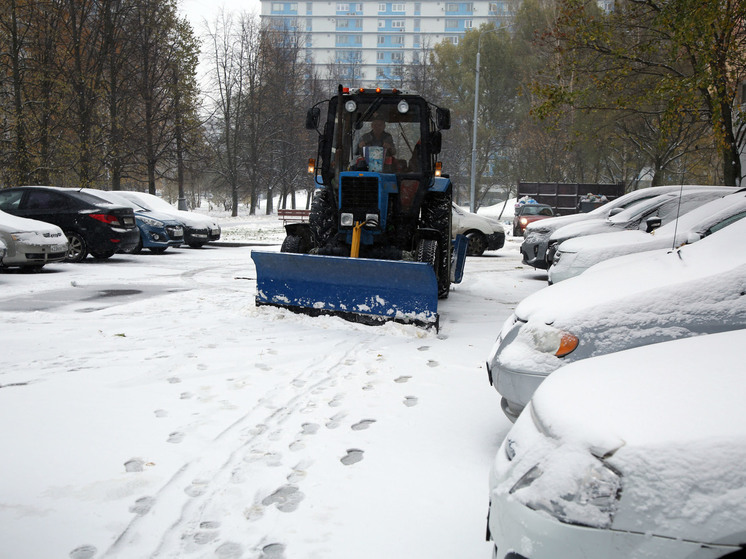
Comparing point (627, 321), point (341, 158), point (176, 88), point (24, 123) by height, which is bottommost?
point (627, 321)

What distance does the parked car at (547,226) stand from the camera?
1283 cm

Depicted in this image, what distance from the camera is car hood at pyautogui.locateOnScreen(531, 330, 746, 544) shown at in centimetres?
170

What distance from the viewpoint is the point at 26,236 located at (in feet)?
37.7

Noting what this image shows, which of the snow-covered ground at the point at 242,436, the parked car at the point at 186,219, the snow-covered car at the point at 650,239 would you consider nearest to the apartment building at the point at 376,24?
the parked car at the point at 186,219

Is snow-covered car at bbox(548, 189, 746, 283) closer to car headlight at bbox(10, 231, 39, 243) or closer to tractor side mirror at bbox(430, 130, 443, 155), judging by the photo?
tractor side mirror at bbox(430, 130, 443, 155)

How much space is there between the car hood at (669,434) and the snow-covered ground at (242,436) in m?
1.07

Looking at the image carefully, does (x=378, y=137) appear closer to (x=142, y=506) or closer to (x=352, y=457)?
(x=352, y=457)

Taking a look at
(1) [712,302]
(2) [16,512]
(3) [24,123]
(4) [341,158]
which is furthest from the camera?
(3) [24,123]

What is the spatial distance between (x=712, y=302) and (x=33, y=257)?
11319 millimetres

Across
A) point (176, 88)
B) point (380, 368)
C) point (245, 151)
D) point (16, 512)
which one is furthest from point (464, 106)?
point (16, 512)

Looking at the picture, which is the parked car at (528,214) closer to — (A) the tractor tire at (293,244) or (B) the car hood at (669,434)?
(A) the tractor tire at (293,244)

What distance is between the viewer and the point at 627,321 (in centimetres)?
363

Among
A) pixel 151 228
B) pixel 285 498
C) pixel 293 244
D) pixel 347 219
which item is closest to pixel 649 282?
pixel 285 498

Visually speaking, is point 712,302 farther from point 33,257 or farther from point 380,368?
point 33,257
